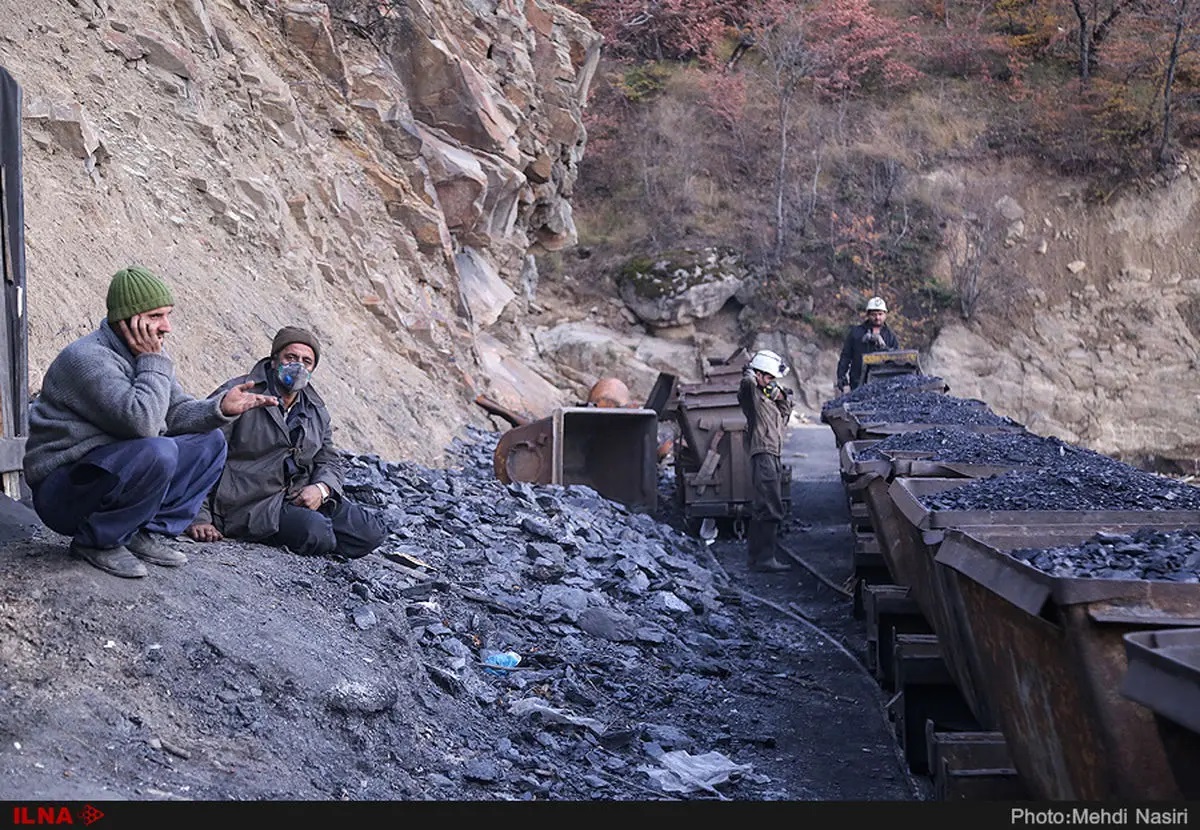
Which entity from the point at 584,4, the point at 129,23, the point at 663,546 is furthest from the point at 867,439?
the point at 584,4

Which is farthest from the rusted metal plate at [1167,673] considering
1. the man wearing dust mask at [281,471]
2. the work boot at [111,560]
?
the man wearing dust mask at [281,471]

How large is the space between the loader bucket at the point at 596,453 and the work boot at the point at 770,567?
1689 millimetres

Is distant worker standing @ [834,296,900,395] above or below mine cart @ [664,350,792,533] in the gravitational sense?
above

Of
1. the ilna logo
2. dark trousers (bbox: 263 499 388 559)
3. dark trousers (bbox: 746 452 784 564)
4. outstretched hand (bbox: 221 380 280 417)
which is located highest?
outstretched hand (bbox: 221 380 280 417)

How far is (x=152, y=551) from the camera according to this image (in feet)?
15.6

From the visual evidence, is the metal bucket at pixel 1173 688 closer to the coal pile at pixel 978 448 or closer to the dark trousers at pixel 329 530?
the coal pile at pixel 978 448

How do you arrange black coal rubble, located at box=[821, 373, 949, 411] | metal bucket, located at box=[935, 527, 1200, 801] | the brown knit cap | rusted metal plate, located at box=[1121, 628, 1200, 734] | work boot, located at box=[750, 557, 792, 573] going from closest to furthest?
1. rusted metal plate, located at box=[1121, 628, 1200, 734]
2. metal bucket, located at box=[935, 527, 1200, 801]
3. the brown knit cap
4. work boot, located at box=[750, 557, 792, 573]
5. black coal rubble, located at box=[821, 373, 949, 411]

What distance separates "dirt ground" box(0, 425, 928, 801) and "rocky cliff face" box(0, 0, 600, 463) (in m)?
3.22

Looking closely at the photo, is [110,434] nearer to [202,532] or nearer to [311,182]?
[202,532]

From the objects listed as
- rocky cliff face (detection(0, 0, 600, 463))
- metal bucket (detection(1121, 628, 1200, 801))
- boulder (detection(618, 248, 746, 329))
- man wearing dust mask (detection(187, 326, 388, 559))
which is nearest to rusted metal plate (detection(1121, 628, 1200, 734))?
metal bucket (detection(1121, 628, 1200, 801))

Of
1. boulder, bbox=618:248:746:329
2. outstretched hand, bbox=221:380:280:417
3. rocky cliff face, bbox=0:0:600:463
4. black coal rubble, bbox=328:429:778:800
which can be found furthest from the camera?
boulder, bbox=618:248:746:329

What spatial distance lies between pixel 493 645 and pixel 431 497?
8.66 feet

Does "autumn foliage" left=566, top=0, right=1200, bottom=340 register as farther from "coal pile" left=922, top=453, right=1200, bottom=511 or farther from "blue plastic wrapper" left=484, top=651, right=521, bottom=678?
"coal pile" left=922, top=453, right=1200, bottom=511

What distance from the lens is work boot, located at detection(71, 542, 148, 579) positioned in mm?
4445
